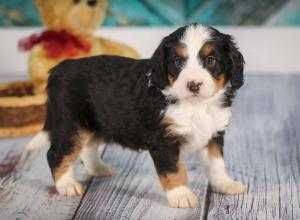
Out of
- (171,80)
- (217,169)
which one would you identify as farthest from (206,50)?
(217,169)

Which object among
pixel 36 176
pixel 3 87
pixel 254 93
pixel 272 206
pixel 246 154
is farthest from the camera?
pixel 254 93

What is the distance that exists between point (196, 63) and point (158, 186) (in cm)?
91

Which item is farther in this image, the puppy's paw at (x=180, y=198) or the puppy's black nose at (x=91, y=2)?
the puppy's black nose at (x=91, y=2)

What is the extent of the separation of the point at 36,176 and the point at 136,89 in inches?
38.0

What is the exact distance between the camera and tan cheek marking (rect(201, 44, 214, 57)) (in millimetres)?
3268

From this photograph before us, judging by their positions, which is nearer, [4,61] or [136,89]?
[136,89]

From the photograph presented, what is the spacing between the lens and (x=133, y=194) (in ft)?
12.4

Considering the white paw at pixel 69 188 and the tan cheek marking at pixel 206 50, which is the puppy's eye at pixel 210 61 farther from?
the white paw at pixel 69 188

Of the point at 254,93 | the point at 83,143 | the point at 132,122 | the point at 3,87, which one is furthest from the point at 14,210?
the point at 254,93

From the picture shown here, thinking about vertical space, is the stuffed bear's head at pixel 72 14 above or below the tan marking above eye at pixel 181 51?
below

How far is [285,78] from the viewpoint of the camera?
20.6 feet

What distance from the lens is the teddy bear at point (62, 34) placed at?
17.2 feet

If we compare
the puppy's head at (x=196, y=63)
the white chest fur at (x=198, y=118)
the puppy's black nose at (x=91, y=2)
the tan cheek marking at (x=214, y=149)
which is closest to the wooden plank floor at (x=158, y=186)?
the tan cheek marking at (x=214, y=149)

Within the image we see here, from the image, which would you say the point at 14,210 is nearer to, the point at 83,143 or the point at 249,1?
the point at 83,143
